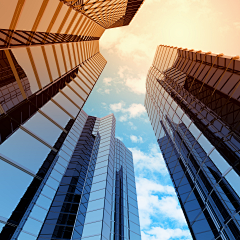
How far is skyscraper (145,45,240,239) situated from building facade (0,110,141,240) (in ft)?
31.4

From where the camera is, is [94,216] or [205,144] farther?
[94,216]

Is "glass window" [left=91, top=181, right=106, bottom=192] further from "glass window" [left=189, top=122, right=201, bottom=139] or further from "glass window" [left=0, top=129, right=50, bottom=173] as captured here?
"glass window" [left=0, top=129, right=50, bottom=173]

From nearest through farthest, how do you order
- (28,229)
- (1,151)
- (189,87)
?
(1,151), (28,229), (189,87)

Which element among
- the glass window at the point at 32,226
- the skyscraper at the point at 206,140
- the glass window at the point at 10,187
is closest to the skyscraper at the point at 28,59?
the glass window at the point at 10,187

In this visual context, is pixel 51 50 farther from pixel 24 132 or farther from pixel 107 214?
pixel 107 214

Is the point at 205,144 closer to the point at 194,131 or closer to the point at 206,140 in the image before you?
the point at 206,140

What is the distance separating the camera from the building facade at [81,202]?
1802 centimetres

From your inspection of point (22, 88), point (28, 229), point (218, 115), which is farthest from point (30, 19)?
point (28, 229)

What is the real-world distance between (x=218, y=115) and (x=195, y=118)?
3242mm

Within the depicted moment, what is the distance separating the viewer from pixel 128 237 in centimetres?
2294

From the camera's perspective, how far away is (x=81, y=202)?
24.0 meters

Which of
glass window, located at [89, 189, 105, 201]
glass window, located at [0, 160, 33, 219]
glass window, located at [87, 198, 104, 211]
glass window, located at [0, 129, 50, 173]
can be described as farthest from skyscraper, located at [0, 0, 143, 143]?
glass window, located at [89, 189, 105, 201]

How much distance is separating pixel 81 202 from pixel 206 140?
736 inches

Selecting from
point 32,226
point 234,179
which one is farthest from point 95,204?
point 234,179
